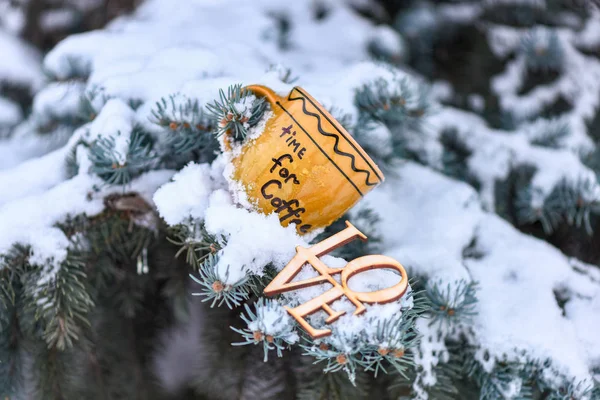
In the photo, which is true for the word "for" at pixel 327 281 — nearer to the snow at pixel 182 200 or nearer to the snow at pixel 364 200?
the snow at pixel 364 200

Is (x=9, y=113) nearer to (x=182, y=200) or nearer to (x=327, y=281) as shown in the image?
(x=182, y=200)

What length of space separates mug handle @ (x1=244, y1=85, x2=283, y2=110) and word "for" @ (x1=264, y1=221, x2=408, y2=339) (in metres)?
0.16

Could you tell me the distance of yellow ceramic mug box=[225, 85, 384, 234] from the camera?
481 mm

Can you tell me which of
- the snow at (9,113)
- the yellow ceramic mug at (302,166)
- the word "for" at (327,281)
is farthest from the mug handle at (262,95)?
the snow at (9,113)

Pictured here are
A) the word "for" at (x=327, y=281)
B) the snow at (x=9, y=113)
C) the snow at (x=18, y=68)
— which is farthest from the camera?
the snow at (x=18, y=68)

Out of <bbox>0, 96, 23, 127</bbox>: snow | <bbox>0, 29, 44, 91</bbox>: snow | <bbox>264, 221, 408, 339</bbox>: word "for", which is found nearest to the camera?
<bbox>264, 221, 408, 339</bbox>: word "for"

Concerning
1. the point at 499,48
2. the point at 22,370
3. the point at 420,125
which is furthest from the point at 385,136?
the point at 22,370

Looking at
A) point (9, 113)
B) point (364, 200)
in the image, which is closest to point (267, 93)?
point (364, 200)

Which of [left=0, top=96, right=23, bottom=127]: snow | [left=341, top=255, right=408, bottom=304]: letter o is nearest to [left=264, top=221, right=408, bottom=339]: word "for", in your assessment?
[left=341, top=255, right=408, bottom=304]: letter o

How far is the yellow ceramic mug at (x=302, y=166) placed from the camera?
481 mm

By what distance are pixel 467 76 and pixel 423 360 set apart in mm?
692

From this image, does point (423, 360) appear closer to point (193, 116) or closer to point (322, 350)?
point (322, 350)

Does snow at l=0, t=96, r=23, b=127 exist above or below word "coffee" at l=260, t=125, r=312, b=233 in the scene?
below

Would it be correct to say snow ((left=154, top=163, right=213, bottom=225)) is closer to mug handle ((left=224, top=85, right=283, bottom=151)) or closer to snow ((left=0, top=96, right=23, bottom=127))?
mug handle ((left=224, top=85, right=283, bottom=151))
